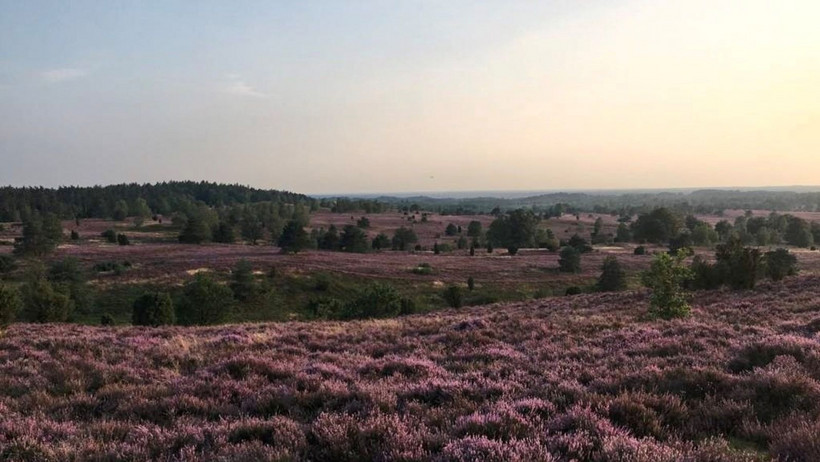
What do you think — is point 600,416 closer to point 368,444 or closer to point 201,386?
point 368,444

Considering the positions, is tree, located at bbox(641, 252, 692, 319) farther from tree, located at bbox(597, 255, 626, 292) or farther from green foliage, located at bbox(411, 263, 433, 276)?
green foliage, located at bbox(411, 263, 433, 276)

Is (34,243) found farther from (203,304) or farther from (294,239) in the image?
(203,304)

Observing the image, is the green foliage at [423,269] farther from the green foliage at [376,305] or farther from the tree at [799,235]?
the tree at [799,235]

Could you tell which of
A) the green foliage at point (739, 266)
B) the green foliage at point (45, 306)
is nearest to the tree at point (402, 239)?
the green foliage at point (45, 306)

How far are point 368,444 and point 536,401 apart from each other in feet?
8.53

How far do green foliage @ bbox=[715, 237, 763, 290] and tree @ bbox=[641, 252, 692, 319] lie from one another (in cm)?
1192

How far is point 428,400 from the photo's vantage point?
298 inches

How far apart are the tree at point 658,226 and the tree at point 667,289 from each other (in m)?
101

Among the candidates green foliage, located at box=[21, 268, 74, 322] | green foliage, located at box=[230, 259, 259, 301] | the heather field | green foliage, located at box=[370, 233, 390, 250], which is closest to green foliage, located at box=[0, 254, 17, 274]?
green foliage, located at box=[21, 268, 74, 322]

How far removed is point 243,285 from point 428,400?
49.4 meters

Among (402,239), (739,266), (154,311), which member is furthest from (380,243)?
(739,266)

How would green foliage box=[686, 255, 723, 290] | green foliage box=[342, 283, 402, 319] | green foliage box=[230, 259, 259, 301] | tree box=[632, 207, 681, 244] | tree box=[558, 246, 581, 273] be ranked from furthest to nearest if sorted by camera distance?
tree box=[632, 207, 681, 244] → tree box=[558, 246, 581, 273] → green foliage box=[230, 259, 259, 301] → green foliage box=[342, 283, 402, 319] → green foliage box=[686, 255, 723, 290]

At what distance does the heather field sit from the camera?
517 centimetres

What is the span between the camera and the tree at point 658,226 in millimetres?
113562
